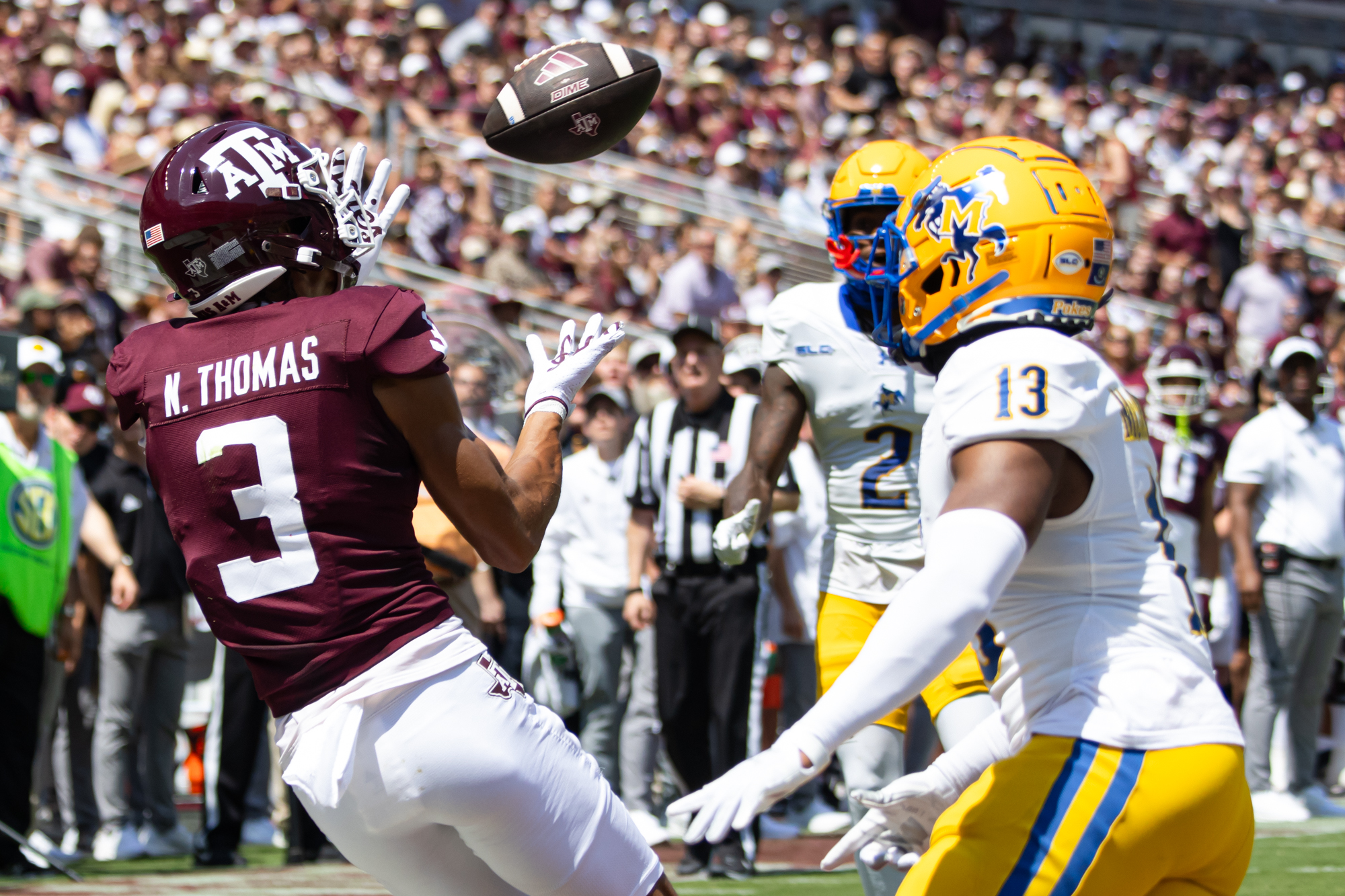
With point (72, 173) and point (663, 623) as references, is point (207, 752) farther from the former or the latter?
point (72, 173)

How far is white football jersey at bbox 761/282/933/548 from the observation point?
450cm

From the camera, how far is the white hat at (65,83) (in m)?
10.7

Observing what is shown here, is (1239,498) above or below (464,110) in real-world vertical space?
below

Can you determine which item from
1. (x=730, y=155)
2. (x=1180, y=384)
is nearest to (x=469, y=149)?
(x=730, y=155)

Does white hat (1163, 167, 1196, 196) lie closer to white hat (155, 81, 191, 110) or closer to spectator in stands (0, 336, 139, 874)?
white hat (155, 81, 191, 110)

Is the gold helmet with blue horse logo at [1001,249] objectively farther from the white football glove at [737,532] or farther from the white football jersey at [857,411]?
the white football glove at [737,532]

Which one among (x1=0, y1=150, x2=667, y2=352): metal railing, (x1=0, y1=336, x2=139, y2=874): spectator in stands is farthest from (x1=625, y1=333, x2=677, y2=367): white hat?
(x1=0, y1=336, x2=139, y2=874): spectator in stands

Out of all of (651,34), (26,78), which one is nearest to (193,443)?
(26,78)

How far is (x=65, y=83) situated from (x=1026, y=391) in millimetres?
9918

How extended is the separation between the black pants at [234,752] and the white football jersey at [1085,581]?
4.67 meters

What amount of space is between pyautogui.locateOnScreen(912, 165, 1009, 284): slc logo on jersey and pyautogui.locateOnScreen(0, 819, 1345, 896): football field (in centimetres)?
366

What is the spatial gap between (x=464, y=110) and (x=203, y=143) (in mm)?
9658

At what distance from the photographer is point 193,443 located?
2633 mm

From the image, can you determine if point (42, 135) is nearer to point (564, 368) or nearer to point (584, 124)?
point (584, 124)
